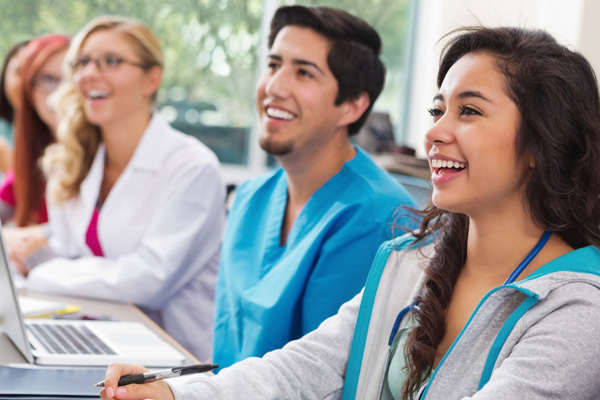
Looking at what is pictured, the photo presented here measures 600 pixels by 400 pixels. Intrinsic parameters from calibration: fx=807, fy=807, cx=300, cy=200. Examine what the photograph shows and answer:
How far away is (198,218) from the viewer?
2.25m

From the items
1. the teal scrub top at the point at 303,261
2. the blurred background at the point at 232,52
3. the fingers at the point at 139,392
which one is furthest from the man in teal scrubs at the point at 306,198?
the blurred background at the point at 232,52

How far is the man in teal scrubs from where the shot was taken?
1648 millimetres

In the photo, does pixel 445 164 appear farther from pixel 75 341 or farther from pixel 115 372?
pixel 75 341

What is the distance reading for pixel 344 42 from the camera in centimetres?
192

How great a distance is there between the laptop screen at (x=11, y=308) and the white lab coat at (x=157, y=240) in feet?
1.82

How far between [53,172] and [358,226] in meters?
1.33

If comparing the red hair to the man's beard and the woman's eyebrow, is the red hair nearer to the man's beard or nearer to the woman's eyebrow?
the man's beard

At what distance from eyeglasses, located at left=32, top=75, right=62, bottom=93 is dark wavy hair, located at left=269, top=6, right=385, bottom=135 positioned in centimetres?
140

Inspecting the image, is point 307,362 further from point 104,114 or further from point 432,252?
point 104,114

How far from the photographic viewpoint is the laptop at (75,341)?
4.75ft

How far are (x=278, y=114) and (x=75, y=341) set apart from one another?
2.34ft

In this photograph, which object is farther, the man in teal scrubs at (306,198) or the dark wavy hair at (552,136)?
the man in teal scrubs at (306,198)

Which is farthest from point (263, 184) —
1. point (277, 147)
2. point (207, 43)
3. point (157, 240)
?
point (207, 43)

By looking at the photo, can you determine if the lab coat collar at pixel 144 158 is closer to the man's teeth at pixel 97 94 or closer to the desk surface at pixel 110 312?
the man's teeth at pixel 97 94
